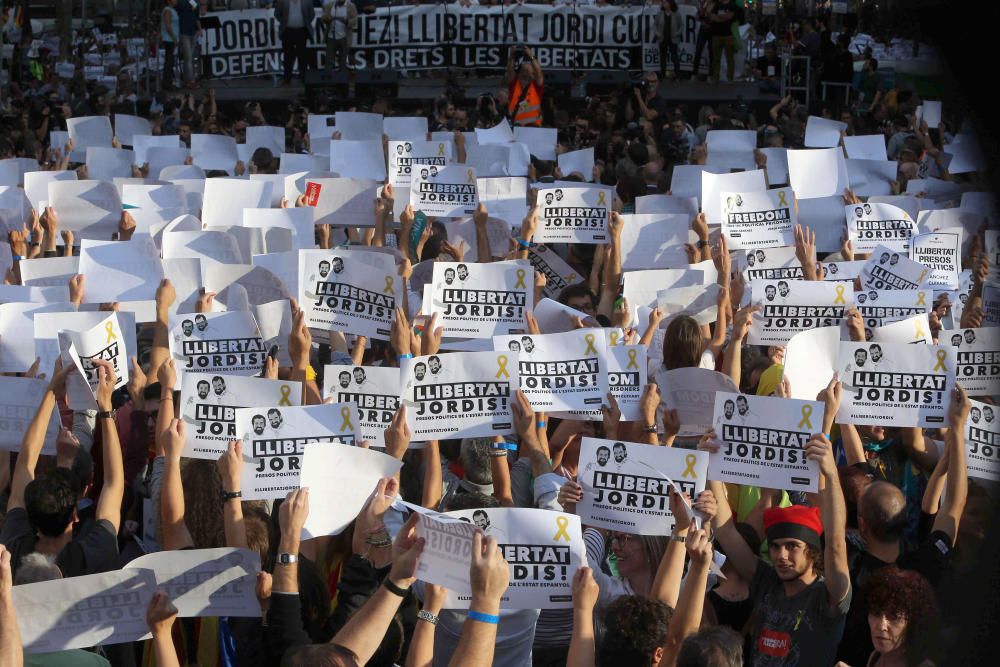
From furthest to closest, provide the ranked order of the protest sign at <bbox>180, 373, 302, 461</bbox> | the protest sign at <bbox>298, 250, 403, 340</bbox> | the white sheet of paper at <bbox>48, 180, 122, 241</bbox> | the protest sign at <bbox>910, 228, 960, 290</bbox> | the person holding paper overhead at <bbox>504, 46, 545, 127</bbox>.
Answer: the person holding paper overhead at <bbox>504, 46, 545, 127</bbox>
the white sheet of paper at <bbox>48, 180, 122, 241</bbox>
the protest sign at <bbox>910, 228, 960, 290</bbox>
the protest sign at <bbox>298, 250, 403, 340</bbox>
the protest sign at <bbox>180, 373, 302, 461</bbox>

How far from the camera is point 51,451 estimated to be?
4.89 m

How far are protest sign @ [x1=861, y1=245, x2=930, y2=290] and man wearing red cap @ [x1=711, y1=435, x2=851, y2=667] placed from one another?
318 cm

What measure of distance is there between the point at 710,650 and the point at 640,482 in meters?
1.29

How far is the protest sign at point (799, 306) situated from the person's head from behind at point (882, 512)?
2.15m

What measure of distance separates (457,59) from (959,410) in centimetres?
1728

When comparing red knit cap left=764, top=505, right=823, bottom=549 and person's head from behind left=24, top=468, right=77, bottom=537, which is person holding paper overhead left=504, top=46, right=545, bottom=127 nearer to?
red knit cap left=764, top=505, right=823, bottom=549

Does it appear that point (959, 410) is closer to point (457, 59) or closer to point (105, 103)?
point (105, 103)

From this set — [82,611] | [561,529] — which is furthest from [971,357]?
[82,611]

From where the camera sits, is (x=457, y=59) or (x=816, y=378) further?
(x=457, y=59)

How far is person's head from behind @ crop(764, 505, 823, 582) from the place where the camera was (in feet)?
12.9

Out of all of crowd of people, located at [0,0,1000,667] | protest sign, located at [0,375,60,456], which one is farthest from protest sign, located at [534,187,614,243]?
protest sign, located at [0,375,60,456]

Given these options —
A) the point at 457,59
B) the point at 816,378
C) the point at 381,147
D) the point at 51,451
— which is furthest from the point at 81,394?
the point at 457,59

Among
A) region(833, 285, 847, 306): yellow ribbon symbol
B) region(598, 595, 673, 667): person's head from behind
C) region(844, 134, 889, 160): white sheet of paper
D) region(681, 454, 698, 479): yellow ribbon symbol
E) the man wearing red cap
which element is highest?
region(844, 134, 889, 160): white sheet of paper

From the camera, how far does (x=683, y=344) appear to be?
18.2 feet
